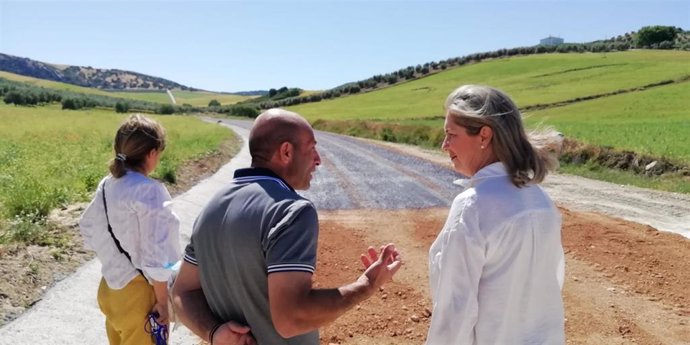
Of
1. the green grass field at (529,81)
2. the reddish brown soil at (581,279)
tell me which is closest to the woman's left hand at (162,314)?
the reddish brown soil at (581,279)

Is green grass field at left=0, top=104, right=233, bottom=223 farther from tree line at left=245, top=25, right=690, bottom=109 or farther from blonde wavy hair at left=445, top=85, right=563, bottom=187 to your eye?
tree line at left=245, top=25, right=690, bottom=109

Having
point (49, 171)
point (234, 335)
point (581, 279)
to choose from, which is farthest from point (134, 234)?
point (49, 171)

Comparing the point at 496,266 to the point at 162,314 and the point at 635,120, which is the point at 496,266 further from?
the point at 635,120

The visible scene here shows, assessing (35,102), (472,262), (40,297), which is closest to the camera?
(472,262)

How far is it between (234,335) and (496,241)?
1024 millimetres

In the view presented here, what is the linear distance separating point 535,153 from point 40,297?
15.9 ft

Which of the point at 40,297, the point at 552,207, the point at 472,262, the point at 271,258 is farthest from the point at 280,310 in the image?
the point at 40,297

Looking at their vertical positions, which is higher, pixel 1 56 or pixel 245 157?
pixel 1 56

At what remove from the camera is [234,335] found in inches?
86.5

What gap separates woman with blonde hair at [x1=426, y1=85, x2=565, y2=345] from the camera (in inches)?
89.6

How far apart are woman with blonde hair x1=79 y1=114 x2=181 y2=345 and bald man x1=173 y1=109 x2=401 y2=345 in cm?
82

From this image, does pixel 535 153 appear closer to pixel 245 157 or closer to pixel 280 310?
pixel 280 310

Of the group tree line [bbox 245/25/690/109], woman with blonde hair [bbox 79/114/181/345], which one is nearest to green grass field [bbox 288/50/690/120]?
tree line [bbox 245/25/690/109]

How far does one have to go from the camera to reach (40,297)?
5508 mm
